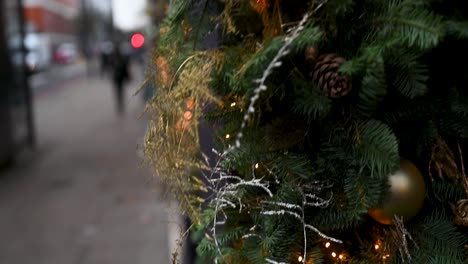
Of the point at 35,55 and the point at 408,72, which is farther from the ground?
the point at 408,72

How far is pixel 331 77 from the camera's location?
3.34 ft

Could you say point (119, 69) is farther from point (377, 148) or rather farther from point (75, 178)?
point (377, 148)

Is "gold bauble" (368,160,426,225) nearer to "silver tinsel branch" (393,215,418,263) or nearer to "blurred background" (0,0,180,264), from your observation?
"silver tinsel branch" (393,215,418,263)

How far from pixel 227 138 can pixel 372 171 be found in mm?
304

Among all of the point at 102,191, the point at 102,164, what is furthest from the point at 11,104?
the point at 102,191

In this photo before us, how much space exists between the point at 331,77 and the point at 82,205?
6133mm

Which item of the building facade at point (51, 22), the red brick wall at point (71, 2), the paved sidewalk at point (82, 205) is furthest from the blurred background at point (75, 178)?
the red brick wall at point (71, 2)

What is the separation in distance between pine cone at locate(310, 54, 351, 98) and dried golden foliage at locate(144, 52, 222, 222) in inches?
7.5

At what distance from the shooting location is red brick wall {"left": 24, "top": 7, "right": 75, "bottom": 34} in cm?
5069

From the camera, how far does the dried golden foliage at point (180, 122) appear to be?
1091 mm

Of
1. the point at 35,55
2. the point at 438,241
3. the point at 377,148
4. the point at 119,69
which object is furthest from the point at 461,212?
the point at 35,55

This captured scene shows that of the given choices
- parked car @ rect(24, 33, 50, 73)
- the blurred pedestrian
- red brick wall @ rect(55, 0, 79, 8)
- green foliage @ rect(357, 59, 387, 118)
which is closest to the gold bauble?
green foliage @ rect(357, 59, 387, 118)

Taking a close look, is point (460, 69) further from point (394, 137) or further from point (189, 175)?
point (189, 175)

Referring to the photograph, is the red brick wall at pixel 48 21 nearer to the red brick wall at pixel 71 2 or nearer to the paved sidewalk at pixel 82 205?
the red brick wall at pixel 71 2
